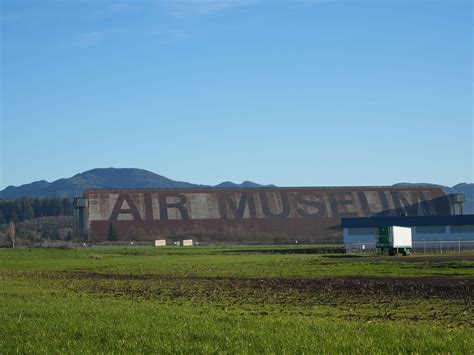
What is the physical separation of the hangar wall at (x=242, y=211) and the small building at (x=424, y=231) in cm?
3281

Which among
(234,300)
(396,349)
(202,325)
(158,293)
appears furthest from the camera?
(158,293)

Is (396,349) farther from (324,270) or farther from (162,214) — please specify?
(162,214)

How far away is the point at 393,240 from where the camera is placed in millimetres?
86750

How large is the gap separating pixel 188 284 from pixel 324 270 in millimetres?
14608

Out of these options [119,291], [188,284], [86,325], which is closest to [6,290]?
[119,291]

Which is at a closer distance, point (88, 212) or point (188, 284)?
point (188, 284)

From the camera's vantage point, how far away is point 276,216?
136000 mm

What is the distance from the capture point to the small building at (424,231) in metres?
96.1

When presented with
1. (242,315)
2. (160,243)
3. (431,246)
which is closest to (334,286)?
(242,315)

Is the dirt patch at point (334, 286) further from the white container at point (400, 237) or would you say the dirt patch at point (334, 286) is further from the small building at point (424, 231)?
the small building at point (424, 231)

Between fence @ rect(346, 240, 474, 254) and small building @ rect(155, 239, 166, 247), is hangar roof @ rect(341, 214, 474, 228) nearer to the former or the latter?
fence @ rect(346, 240, 474, 254)

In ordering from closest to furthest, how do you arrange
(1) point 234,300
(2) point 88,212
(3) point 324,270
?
(1) point 234,300
(3) point 324,270
(2) point 88,212

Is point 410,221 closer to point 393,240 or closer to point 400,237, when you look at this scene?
point 400,237

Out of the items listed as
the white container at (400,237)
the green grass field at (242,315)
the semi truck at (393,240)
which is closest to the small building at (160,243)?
the semi truck at (393,240)
